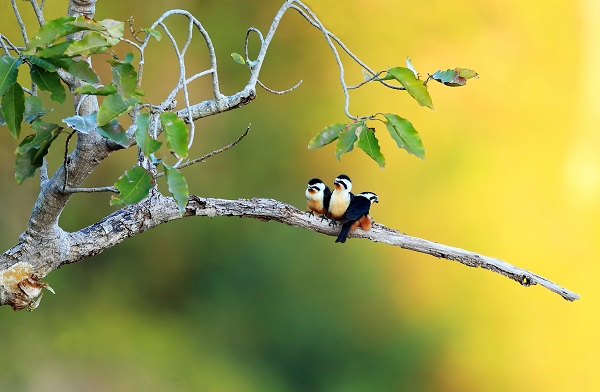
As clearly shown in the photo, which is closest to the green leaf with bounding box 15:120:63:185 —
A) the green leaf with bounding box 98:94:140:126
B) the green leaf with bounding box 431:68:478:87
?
the green leaf with bounding box 98:94:140:126

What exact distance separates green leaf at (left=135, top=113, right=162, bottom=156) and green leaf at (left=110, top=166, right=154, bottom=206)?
0.25 ft

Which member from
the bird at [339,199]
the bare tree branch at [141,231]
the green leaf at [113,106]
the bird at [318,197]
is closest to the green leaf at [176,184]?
the green leaf at [113,106]

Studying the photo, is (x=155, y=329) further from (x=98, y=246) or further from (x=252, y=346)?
(x=98, y=246)

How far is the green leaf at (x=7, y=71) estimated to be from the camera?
183cm

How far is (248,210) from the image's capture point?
8.49 ft

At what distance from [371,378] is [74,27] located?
3.51 m

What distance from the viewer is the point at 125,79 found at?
1.76 metres

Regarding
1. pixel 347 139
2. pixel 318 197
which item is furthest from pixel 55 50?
pixel 318 197

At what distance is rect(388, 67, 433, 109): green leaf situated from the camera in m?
1.95

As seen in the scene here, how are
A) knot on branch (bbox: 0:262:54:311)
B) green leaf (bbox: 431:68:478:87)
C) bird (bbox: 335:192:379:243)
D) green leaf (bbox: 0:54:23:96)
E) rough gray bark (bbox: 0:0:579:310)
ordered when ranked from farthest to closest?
bird (bbox: 335:192:379:243) → knot on branch (bbox: 0:262:54:311) → rough gray bark (bbox: 0:0:579:310) → green leaf (bbox: 431:68:478:87) → green leaf (bbox: 0:54:23:96)

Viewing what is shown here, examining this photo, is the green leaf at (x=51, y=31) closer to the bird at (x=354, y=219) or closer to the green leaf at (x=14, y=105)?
the green leaf at (x=14, y=105)

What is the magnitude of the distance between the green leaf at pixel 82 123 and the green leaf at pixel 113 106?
48 millimetres

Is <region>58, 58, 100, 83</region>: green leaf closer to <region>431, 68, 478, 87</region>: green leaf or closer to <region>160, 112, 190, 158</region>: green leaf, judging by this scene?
<region>160, 112, 190, 158</region>: green leaf

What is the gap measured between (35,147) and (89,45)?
49cm
